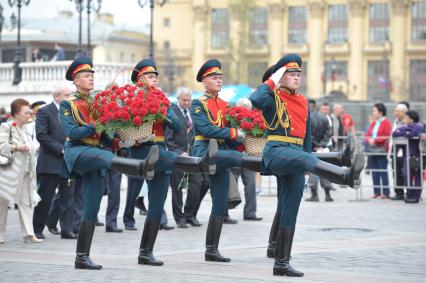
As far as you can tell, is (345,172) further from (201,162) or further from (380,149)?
(380,149)

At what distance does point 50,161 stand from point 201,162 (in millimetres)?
4091

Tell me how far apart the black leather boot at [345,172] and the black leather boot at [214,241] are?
5.74 feet

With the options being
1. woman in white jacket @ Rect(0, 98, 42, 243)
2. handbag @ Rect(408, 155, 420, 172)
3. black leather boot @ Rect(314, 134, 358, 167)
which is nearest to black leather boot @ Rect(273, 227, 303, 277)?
black leather boot @ Rect(314, 134, 358, 167)

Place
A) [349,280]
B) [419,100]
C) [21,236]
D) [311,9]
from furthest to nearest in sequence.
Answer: [311,9]
[419,100]
[21,236]
[349,280]

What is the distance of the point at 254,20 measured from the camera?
128125 mm

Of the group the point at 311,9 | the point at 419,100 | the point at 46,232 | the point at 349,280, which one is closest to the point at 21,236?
the point at 46,232

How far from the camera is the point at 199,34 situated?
132875 millimetres

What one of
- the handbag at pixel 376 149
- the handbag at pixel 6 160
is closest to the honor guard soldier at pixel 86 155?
the handbag at pixel 6 160

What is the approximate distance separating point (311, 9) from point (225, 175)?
371ft

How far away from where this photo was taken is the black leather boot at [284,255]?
36.6ft

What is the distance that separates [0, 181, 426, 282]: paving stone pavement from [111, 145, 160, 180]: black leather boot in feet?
3.26

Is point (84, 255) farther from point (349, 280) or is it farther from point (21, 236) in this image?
point (21, 236)

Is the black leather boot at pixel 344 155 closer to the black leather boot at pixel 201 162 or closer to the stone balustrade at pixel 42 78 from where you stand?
the black leather boot at pixel 201 162

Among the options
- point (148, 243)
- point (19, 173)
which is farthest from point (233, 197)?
point (148, 243)
